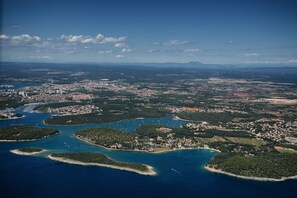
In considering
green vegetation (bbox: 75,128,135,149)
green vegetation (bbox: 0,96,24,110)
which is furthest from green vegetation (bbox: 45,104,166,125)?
green vegetation (bbox: 0,96,24,110)

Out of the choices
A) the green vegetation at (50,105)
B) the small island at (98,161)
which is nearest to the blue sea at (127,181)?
the small island at (98,161)

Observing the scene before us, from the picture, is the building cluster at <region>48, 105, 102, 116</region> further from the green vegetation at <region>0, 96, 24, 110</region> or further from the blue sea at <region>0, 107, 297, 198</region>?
the blue sea at <region>0, 107, 297, 198</region>

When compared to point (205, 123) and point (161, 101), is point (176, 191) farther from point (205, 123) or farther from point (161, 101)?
point (161, 101)

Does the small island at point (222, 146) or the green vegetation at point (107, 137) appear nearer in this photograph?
the small island at point (222, 146)

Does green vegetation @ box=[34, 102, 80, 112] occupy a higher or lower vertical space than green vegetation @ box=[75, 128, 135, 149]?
higher

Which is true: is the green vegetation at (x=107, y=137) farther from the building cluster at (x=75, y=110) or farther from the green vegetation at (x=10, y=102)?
the green vegetation at (x=10, y=102)

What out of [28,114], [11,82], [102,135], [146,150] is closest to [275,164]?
[146,150]

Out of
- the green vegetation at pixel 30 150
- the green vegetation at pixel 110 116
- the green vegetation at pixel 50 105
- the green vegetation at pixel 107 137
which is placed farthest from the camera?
the green vegetation at pixel 50 105
